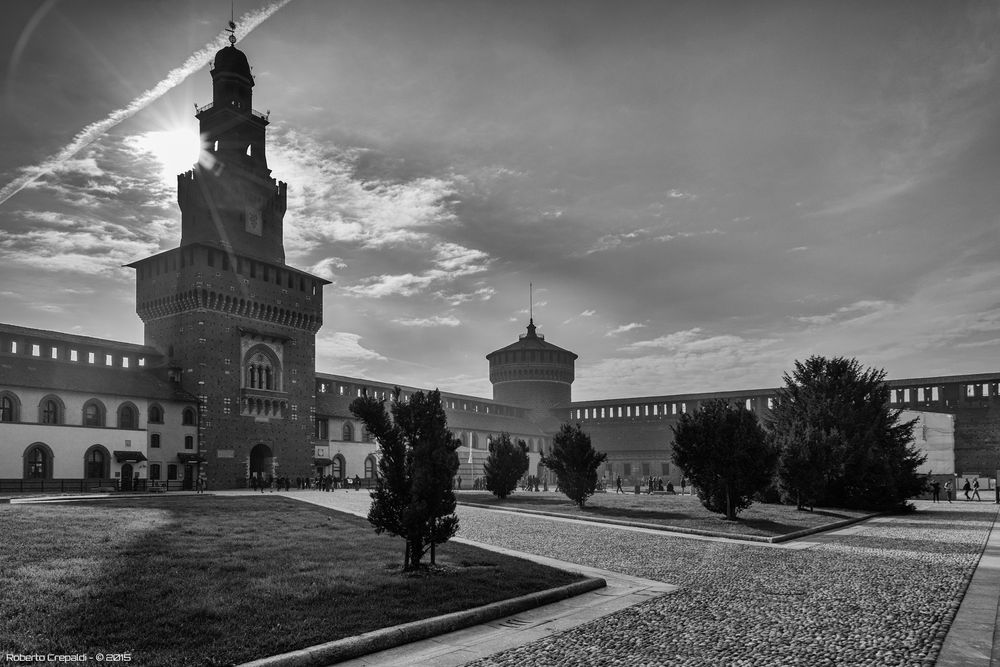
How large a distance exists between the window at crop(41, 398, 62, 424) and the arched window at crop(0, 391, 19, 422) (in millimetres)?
1410

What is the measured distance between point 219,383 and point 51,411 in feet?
33.2

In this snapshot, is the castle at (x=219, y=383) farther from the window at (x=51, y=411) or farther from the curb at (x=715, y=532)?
the curb at (x=715, y=532)

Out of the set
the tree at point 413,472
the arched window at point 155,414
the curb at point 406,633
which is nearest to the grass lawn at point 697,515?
the tree at point 413,472

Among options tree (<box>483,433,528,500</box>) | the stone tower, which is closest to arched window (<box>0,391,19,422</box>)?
the stone tower

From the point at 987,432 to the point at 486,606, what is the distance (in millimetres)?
61223

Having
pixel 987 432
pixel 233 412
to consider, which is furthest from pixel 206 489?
pixel 987 432

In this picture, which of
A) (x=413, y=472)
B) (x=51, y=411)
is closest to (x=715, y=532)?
(x=413, y=472)

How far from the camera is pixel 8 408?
1484 inches

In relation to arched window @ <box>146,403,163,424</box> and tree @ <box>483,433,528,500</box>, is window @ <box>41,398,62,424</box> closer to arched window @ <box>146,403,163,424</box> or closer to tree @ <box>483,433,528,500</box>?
arched window @ <box>146,403,163,424</box>

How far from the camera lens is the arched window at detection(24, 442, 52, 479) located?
3775 centimetres

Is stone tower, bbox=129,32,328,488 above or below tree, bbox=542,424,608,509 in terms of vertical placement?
above

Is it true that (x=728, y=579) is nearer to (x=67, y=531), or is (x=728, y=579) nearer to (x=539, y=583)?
(x=539, y=583)

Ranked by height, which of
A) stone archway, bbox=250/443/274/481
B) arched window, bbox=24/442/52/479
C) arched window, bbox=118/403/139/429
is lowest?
stone archway, bbox=250/443/274/481

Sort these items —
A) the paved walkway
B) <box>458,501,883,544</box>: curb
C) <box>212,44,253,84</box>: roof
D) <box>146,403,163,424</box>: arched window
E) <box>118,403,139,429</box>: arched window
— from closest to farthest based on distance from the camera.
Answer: the paved walkway, <box>458,501,883,544</box>: curb, <box>118,403,139,429</box>: arched window, <box>146,403,163,424</box>: arched window, <box>212,44,253,84</box>: roof
